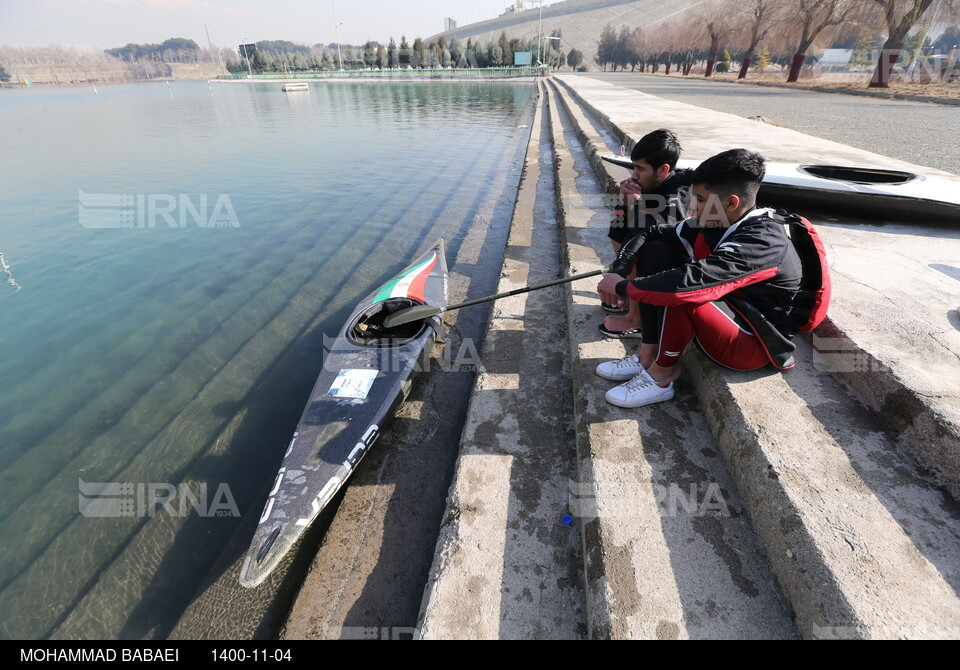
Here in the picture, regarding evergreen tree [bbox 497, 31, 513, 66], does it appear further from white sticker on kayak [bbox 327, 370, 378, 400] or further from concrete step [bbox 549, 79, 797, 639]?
concrete step [bbox 549, 79, 797, 639]

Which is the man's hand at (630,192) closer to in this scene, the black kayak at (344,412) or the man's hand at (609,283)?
the man's hand at (609,283)

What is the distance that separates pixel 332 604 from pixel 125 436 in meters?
3.33

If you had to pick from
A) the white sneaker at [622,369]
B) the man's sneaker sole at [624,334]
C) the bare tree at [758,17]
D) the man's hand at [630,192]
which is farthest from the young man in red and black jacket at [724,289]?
the bare tree at [758,17]

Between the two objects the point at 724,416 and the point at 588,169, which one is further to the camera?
the point at 588,169

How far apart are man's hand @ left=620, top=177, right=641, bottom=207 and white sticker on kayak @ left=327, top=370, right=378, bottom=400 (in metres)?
3.00

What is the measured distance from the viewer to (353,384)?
13.7 feet

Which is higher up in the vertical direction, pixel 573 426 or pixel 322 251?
pixel 573 426

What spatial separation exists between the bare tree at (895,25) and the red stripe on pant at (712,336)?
3155 centimetres

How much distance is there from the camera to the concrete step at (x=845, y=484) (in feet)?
5.71

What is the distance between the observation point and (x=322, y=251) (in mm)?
9094

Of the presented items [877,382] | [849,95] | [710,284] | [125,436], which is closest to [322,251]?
[125,436]

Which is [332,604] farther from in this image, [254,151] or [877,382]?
[254,151]

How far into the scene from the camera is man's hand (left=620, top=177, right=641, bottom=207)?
4.29m

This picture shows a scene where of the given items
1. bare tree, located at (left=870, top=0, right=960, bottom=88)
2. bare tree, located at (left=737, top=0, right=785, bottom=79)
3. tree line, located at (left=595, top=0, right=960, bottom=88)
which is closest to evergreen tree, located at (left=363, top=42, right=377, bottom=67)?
tree line, located at (left=595, top=0, right=960, bottom=88)
